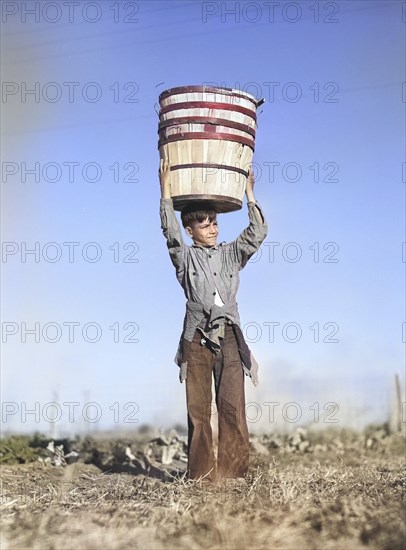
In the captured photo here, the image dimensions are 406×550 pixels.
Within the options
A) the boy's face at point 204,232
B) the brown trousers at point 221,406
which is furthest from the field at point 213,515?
the boy's face at point 204,232

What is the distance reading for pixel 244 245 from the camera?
6.34 metres

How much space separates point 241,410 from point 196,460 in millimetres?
462

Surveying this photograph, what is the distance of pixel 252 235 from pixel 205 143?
2.41 ft

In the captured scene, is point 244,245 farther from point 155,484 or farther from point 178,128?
point 155,484

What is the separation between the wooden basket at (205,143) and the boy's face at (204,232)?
0.74 ft

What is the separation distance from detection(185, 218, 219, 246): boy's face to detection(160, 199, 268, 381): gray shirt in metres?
0.05

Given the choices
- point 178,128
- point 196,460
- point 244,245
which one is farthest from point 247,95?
point 196,460

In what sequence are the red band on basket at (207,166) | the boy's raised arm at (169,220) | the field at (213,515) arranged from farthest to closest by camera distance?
the boy's raised arm at (169,220)
the red band on basket at (207,166)
the field at (213,515)

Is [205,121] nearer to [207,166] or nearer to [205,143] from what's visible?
[205,143]

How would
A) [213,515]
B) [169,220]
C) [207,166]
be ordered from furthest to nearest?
[169,220]
[207,166]
[213,515]

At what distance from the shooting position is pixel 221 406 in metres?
6.27

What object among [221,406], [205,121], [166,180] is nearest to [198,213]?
[166,180]

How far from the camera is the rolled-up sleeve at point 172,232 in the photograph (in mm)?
6145

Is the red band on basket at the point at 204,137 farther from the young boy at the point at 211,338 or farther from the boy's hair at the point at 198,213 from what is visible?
the boy's hair at the point at 198,213
